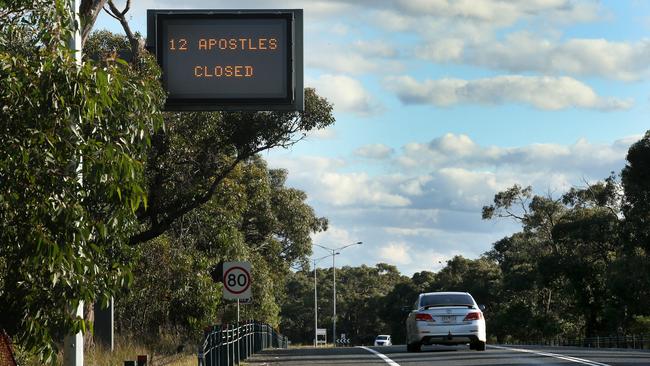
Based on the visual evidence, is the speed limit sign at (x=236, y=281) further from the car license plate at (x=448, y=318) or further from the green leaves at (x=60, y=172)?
the green leaves at (x=60, y=172)

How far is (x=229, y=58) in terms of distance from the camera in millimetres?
20094

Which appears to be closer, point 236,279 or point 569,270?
point 236,279

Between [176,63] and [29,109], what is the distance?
1004 cm

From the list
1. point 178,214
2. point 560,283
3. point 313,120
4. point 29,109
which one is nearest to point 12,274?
point 29,109

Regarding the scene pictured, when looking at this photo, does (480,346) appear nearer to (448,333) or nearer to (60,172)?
(448,333)

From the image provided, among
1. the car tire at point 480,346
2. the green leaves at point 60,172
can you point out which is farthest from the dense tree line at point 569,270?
the green leaves at point 60,172

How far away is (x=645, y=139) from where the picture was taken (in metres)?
57.1

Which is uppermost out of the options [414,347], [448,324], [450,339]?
[448,324]

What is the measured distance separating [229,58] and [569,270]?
168 feet

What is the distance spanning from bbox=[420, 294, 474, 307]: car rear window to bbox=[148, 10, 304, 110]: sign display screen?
8700 millimetres

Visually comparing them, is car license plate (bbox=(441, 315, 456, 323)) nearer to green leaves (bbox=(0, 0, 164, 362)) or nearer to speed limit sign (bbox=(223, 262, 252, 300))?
→ speed limit sign (bbox=(223, 262, 252, 300))

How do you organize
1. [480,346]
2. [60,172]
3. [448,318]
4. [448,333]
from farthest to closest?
[480,346] < [448,318] < [448,333] < [60,172]

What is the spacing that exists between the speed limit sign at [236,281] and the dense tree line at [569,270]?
36044 mm

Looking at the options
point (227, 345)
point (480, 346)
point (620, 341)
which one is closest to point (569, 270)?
point (620, 341)
